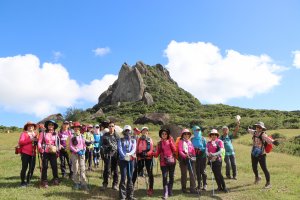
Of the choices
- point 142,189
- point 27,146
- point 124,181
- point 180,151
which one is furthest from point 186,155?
point 27,146

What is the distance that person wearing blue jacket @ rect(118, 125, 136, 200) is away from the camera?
45.5 feet

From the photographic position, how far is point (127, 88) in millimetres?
115500

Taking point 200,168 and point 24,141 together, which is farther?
point 200,168

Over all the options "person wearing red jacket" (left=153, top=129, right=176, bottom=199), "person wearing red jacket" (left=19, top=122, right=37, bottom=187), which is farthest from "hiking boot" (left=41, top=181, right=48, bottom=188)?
"person wearing red jacket" (left=153, top=129, right=176, bottom=199)

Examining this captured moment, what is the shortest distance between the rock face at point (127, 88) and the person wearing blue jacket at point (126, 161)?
95.3m

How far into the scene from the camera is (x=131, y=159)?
1410cm

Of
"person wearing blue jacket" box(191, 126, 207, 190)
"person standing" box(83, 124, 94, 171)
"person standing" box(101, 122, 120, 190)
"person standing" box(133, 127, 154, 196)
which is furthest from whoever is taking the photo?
"person standing" box(83, 124, 94, 171)

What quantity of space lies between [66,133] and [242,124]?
160 ft

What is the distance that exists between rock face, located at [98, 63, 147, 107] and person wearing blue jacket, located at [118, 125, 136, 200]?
9528 centimetres

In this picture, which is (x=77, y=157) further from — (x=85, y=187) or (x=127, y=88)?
(x=127, y=88)

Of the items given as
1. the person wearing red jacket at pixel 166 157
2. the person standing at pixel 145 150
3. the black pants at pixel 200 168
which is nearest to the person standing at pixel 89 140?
the person standing at pixel 145 150

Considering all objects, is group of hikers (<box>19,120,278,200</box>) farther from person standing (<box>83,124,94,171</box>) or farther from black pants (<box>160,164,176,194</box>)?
person standing (<box>83,124,94,171</box>)

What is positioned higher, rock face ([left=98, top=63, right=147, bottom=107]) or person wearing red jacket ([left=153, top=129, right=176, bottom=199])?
rock face ([left=98, top=63, right=147, bottom=107])

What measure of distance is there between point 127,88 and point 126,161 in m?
102
